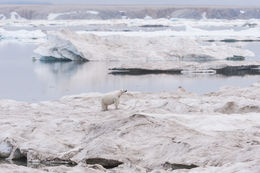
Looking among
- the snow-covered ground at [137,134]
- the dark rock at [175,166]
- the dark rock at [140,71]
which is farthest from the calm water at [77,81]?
the dark rock at [175,166]

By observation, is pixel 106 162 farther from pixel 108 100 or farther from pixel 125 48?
pixel 125 48

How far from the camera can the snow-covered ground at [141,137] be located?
15.9ft

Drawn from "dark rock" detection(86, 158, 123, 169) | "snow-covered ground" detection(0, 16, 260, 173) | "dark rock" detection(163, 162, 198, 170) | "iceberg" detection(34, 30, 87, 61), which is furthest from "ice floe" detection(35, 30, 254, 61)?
"dark rock" detection(163, 162, 198, 170)

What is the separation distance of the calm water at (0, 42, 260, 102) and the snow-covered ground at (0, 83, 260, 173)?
422 cm

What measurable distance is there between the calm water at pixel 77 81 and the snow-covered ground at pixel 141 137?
13.9ft

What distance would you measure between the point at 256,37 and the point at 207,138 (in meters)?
26.1

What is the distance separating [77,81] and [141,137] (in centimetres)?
905

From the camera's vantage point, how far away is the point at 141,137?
568 centimetres

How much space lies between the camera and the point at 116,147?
550 cm

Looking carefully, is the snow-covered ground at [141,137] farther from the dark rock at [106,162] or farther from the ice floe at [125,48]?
the ice floe at [125,48]

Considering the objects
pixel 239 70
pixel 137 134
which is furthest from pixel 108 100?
pixel 239 70

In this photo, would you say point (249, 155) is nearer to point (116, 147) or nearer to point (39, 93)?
point (116, 147)

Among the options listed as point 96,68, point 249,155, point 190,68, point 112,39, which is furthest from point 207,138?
point 112,39

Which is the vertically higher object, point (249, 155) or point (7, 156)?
point (249, 155)
